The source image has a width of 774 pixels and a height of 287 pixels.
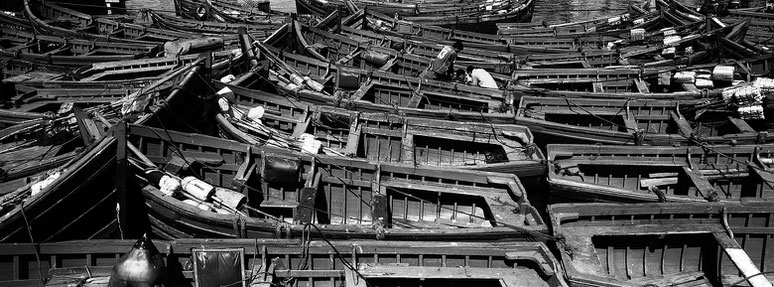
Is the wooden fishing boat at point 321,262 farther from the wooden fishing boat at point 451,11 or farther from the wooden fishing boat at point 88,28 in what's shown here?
the wooden fishing boat at point 451,11

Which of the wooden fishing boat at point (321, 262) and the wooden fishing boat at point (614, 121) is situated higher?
the wooden fishing boat at point (614, 121)

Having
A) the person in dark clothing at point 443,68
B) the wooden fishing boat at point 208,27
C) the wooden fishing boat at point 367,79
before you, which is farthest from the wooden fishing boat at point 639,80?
the wooden fishing boat at point 208,27

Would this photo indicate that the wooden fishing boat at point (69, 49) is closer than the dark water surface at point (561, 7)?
Yes

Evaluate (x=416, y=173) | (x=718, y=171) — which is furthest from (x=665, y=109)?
(x=416, y=173)

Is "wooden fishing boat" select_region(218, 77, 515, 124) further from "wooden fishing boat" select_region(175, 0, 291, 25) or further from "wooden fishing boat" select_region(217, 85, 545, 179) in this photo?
"wooden fishing boat" select_region(175, 0, 291, 25)

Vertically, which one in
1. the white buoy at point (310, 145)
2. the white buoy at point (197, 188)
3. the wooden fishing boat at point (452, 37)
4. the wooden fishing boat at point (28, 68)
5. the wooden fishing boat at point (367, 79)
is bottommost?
the white buoy at point (197, 188)

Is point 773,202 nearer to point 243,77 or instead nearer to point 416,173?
point 416,173

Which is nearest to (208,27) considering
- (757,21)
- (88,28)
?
(88,28)
